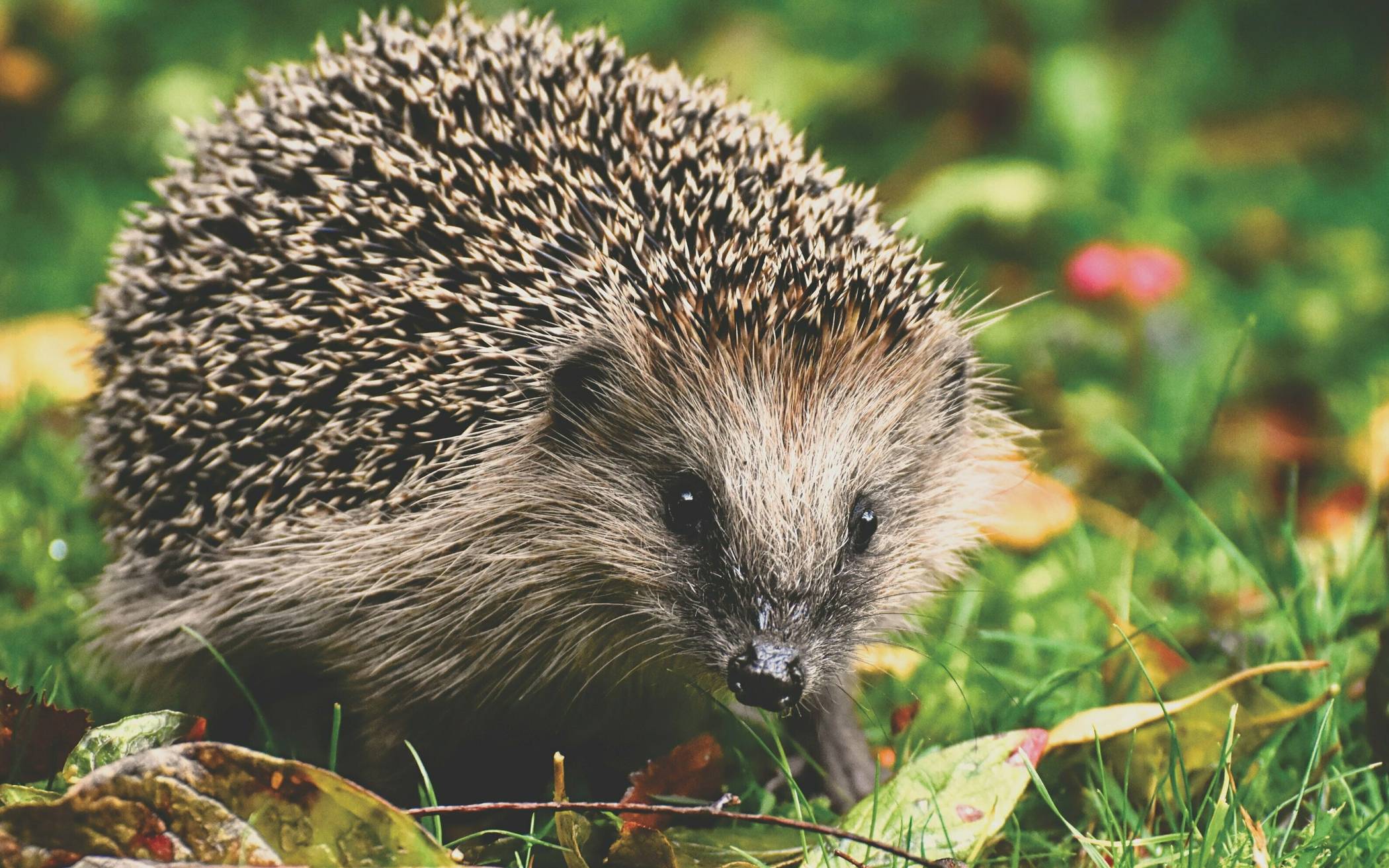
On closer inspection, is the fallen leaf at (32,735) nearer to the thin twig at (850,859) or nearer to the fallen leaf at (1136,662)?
the thin twig at (850,859)

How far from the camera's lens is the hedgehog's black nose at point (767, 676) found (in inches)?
90.2

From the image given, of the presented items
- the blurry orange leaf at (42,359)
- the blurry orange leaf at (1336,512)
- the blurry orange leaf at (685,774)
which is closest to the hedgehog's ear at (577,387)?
the blurry orange leaf at (685,774)

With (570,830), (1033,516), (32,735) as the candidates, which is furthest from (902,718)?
(32,735)

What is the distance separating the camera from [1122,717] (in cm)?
254

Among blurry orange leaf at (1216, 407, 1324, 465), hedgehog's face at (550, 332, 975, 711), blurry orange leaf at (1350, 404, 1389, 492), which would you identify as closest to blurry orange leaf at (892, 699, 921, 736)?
hedgehog's face at (550, 332, 975, 711)

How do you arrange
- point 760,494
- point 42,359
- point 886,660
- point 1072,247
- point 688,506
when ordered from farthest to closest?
1. point 1072,247
2. point 42,359
3. point 886,660
4. point 688,506
5. point 760,494

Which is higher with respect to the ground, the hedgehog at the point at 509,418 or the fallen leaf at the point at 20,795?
the hedgehog at the point at 509,418

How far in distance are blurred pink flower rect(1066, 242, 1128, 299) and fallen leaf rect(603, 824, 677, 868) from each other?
3336 millimetres

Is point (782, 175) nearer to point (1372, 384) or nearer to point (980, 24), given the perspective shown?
point (1372, 384)

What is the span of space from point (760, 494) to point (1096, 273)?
2.87 meters

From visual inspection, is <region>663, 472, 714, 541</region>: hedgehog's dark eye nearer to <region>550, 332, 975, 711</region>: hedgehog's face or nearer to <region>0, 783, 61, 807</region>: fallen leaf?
<region>550, 332, 975, 711</region>: hedgehog's face

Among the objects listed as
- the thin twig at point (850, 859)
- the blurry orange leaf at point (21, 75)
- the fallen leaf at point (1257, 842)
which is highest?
the blurry orange leaf at point (21, 75)

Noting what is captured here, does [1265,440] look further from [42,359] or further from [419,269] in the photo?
[42,359]

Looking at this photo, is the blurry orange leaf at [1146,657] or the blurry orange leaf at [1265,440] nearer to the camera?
the blurry orange leaf at [1146,657]
